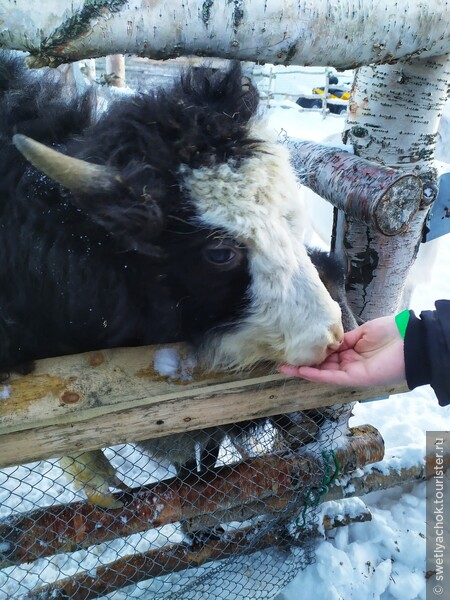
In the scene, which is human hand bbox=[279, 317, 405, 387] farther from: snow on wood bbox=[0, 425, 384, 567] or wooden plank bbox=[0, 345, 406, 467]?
snow on wood bbox=[0, 425, 384, 567]

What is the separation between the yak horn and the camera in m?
1.67

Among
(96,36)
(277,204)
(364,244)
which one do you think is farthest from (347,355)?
(96,36)

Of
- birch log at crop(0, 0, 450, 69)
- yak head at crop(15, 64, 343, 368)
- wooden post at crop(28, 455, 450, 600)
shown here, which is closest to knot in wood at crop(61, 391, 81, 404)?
yak head at crop(15, 64, 343, 368)

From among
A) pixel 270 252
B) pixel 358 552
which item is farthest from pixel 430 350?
pixel 358 552

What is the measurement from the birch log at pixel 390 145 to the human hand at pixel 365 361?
863 mm

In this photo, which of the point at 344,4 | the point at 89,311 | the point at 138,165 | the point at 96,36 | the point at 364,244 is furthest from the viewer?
the point at 364,244

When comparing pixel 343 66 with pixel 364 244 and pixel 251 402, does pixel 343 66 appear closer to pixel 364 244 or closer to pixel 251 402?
pixel 364 244

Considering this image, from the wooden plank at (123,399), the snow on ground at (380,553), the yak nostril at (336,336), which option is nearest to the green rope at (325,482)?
the snow on ground at (380,553)

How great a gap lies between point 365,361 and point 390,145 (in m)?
1.38

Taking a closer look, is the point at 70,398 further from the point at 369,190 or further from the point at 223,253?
the point at 369,190

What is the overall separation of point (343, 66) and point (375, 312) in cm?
140

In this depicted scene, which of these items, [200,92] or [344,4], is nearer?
[344,4]

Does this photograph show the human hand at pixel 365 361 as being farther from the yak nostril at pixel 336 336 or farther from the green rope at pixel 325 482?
the green rope at pixel 325 482

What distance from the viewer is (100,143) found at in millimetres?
2127
